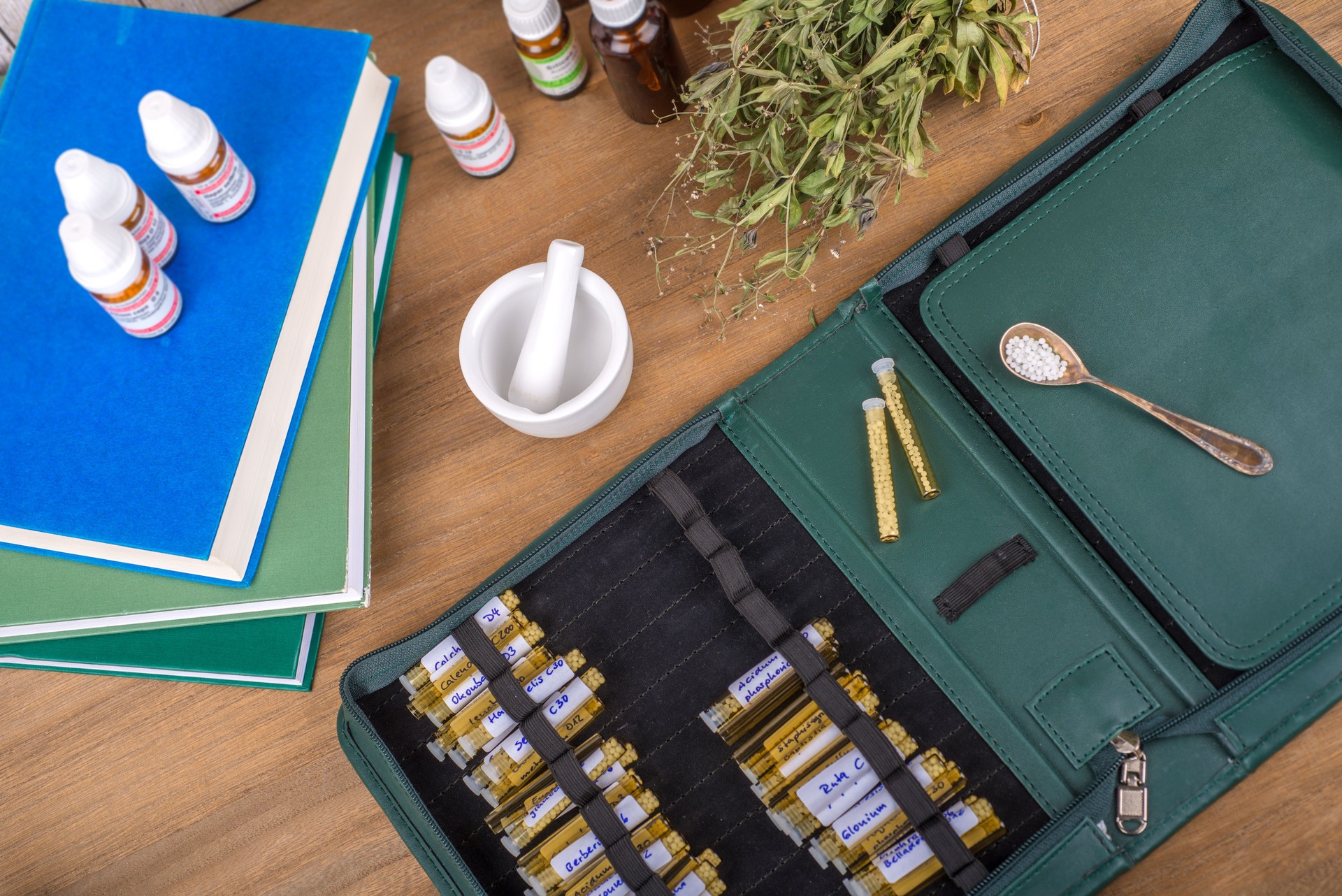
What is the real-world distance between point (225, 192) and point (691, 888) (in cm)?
88

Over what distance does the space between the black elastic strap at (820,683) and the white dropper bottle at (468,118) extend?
1.46 feet

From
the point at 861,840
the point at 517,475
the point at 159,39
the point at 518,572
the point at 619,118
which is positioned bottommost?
the point at 861,840

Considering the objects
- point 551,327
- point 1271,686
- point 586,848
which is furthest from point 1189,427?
point 586,848

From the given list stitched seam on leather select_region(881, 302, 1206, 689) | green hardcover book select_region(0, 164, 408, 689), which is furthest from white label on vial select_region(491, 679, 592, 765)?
stitched seam on leather select_region(881, 302, 1206, 689)

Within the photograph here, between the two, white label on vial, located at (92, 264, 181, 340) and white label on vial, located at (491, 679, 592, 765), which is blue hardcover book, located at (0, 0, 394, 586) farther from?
white label on vial, located at (491, 679, 592, 765)

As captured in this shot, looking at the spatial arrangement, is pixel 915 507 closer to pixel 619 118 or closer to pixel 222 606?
pixel 619 118

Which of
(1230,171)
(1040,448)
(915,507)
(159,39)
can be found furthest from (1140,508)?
(159,39)

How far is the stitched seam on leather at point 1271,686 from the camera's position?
2.65ft

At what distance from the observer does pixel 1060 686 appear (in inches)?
33.8

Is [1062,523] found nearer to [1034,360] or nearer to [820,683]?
[1034,360]

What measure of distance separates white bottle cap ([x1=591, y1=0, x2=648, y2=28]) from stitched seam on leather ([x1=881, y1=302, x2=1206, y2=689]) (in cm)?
40

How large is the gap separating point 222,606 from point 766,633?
1.88 feet

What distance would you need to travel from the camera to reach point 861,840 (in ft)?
2.86

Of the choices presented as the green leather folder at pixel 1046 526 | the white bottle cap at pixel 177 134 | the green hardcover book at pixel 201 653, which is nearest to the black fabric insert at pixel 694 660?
the green leather folder at pixel 1046 526
